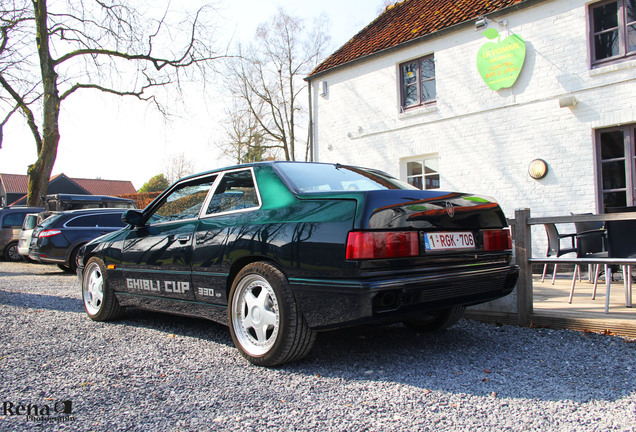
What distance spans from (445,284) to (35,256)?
10685 mm

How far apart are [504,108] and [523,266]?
21.2ft

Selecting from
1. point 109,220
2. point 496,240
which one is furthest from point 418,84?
point 496,240

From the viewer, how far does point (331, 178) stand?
383 centimetres

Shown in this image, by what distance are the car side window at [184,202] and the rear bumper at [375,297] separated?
1.43 meters

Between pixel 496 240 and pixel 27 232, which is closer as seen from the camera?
pixel 496 240

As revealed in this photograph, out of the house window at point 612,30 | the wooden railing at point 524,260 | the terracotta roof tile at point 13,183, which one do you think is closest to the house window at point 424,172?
the house window at point 612,30

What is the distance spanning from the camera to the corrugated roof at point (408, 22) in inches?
427

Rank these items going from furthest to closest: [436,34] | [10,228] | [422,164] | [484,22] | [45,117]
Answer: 1. [45,117]
2. [10,228]
3. [422,164]
4. [436,34]
5. [484,22]

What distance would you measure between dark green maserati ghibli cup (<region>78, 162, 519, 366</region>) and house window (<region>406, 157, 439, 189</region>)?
24.3ft

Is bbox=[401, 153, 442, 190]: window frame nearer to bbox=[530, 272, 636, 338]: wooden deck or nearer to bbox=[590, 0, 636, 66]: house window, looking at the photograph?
bbox=[590, 0, 636, 66]: house window

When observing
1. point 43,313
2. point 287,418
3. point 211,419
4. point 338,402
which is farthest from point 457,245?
point 43,313

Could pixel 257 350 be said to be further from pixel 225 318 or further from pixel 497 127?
pixel 497 127

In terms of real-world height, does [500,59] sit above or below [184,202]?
above

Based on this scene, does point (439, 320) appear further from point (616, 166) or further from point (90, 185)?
point (90, 185)
